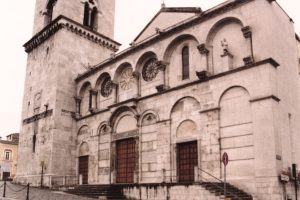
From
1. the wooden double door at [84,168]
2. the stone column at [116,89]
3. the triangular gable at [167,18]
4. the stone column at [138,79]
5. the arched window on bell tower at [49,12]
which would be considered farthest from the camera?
the arched window on bell tower at [49,12]

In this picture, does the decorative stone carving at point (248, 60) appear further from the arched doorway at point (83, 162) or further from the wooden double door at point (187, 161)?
the arched doorway at point (83, 162)

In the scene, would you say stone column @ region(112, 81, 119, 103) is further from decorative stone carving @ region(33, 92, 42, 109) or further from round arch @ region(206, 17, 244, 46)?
round arch @ region(206, 17, 244, 46)

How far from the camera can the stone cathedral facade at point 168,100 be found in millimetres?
17688

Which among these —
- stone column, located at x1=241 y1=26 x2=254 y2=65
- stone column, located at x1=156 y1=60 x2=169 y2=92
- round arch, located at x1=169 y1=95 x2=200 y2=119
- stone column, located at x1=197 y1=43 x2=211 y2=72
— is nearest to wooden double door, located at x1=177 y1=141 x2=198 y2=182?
round arch, located at x1=169 y1=95 x2=200 y2=119

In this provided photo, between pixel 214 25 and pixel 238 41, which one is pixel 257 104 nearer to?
pixel 238 41

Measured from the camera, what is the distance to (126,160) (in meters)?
24.3

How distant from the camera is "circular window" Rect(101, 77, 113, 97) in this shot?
27734 millimetres

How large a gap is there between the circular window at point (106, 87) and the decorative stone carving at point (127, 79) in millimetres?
1495

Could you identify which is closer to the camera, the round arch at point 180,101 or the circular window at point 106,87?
the round arch at point 180,101

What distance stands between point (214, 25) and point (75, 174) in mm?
15850

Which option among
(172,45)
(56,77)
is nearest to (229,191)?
(172,45)

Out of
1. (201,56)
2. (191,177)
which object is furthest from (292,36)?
(191,177)

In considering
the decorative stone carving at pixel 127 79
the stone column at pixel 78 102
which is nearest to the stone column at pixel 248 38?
the decorative stone carving at pixel 127 79

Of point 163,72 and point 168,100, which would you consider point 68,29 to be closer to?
point 163,72
